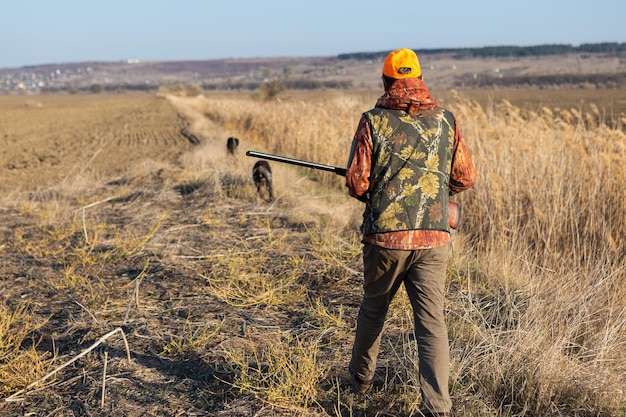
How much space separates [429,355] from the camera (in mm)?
2818

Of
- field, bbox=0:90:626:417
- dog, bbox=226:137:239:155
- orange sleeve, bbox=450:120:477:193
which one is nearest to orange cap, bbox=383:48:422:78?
orange sleeve, bbox=450:120:477:193

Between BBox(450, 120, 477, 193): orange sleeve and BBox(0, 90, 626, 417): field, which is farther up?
BBox(450, 120, 477, 193): orange sleeve

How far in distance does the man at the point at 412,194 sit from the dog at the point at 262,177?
4851mm

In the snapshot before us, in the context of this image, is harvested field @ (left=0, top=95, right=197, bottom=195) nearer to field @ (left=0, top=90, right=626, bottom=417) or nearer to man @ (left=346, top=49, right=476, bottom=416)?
field @ (left=0, top=90, right=626, bottom=417)

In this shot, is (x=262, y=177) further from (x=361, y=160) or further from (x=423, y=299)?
(x=423, y=299)

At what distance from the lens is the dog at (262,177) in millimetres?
7676

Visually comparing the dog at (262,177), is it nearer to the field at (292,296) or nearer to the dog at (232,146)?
the field at (292,296)

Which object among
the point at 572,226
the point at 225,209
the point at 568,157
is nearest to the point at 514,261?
the point at 572,226

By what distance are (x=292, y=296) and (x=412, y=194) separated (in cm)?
197

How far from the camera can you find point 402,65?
2828mm

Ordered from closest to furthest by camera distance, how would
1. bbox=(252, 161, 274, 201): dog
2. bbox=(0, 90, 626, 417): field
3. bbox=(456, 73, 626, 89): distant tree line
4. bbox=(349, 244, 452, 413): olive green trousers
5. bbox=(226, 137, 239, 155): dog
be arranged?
bbox=(349, 244, 452, 413): olive green trousers → bbox=(0, 90, 626, 417): field → bbox=(252, 161, 274, 201): dog → bbox=(226, 137, 239, 155): dog → bbox=(456, 73, 626, 89): distant tree line

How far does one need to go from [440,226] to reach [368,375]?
2.83 ft

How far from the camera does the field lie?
3.17 metres

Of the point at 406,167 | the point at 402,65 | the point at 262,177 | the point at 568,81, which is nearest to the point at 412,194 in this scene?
the point at 406,167
